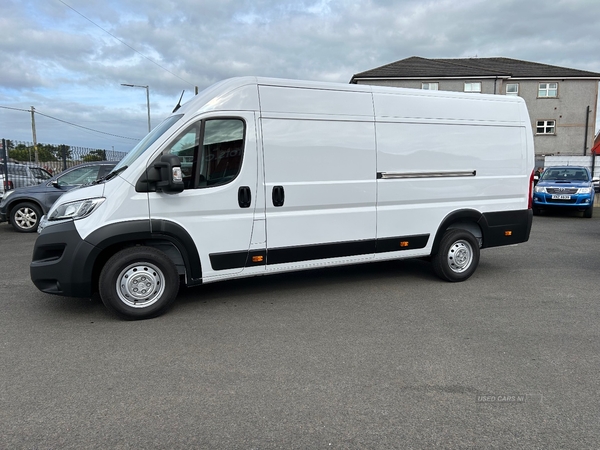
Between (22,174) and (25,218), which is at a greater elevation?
(22,174)

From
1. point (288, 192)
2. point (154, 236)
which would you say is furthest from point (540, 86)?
point (154, 236)

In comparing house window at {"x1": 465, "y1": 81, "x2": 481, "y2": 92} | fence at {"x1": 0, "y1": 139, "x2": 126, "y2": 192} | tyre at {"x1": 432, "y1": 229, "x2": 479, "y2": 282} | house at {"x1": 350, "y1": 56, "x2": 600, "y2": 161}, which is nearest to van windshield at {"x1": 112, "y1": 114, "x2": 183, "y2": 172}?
tyre at {"x1": 432, "y1": 229, "x2": 479, "y2": 282}

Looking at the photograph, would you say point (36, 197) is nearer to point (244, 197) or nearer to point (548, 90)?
point (244, 197)

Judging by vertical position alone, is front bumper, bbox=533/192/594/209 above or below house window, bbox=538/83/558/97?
below

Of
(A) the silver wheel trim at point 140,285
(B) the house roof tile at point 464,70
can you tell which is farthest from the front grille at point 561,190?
(B) the house roof tile at point 464,70

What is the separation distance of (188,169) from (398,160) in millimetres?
2580

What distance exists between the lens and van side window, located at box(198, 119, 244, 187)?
15.9ft

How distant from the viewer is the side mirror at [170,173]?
4.51 m

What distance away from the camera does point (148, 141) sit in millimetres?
5043

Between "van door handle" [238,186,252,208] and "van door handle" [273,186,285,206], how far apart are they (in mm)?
282

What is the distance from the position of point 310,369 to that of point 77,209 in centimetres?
280

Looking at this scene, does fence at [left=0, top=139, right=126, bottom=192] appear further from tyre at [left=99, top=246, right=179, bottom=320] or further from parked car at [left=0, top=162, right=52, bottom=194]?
tyre at [left=99, top=246, right=179, bottom=320]

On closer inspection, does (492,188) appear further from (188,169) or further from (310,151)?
(188,169)

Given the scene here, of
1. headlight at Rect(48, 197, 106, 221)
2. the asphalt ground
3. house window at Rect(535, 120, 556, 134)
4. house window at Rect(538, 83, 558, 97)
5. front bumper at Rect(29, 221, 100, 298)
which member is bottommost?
the asphalt ground
